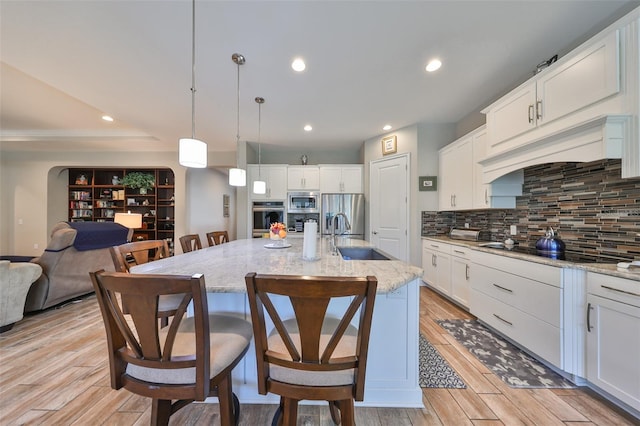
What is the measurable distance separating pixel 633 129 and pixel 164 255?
11.2 ft

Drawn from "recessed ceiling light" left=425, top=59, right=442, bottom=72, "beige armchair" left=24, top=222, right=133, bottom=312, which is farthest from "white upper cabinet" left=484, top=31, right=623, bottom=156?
"beige armchair" left=24, top=222, right=133, bottom=312

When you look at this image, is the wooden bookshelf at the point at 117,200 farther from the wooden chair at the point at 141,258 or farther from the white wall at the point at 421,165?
the white wall at the point at 421,165

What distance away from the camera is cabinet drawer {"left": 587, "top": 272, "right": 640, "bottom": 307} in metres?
1.28

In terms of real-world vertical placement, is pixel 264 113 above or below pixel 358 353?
above

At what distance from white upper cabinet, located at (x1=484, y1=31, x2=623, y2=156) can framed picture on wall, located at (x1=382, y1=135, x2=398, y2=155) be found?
1.68 metres

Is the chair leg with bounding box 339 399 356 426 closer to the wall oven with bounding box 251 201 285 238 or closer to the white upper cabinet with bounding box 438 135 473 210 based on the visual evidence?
the white upper cabinet with bounding box 438 135 473 210

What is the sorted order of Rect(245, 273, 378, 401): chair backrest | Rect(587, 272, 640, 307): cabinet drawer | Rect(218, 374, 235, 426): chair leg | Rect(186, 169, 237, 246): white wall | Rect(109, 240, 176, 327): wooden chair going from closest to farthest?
Rect(245, 273, 378, 401): chair backrest, Rect(218, 374, 235, 426): chair leg, Rect(587, 272, 640, 307): cabinet drawer, Rect(109, 240, 176, 327): wooden chair, Rect(186, 169, 237, 246): white wall

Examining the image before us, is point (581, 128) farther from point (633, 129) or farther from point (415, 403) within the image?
point (415, 403)

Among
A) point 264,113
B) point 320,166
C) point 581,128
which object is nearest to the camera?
point 581,128

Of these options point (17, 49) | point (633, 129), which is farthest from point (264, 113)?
point (633, 129)

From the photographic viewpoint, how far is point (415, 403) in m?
1.42

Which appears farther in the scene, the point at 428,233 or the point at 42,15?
the point at 428,233

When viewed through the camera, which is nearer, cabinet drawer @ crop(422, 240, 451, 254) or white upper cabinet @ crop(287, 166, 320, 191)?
cabinet drawer @ crop(422, 240, 451, 254)

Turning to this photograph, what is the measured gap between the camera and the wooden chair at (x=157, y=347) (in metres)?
0.78
